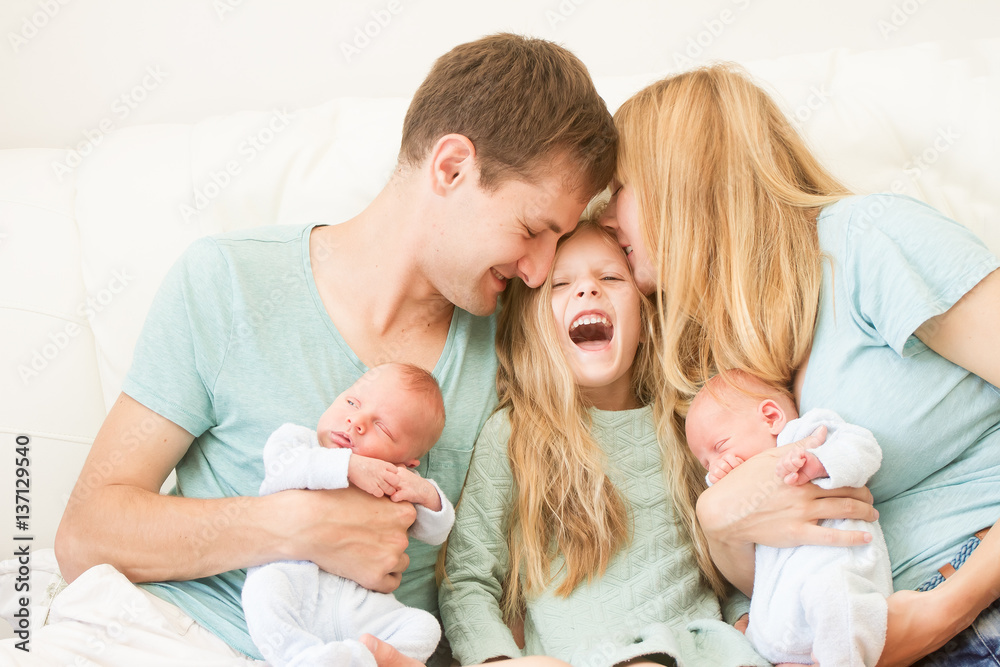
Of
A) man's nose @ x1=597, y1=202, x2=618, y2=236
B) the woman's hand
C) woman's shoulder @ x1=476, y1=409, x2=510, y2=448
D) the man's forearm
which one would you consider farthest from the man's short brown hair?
the man's forearm

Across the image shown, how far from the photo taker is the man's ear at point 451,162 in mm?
1514

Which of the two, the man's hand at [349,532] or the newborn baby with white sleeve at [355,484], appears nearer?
the newborn baby with white sleeve at [355,484]

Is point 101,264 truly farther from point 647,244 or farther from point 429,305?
point 647,244

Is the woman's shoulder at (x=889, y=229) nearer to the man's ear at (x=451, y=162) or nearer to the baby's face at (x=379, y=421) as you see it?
the man's ear at (x=451, y=162)

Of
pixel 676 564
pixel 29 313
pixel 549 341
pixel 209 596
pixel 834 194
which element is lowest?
pixel 676 564

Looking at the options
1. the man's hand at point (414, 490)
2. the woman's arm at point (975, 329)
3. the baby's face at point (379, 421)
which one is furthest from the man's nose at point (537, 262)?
the woman's arm at point (975, 329)

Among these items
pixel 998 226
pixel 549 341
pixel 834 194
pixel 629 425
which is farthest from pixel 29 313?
pixel 998 226

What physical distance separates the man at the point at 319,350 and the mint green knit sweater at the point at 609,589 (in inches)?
3.4

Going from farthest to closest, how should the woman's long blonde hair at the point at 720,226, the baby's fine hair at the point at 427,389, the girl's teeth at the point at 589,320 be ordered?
1. the girl's teeth at the point at 589,320
2. the woman's long blonde hair at the point at 720,226
3. the baby's fine hair at the point at 427,389

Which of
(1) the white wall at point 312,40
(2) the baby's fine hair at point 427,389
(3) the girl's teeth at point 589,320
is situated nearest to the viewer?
(2) the baby's fine hair at point 427,389

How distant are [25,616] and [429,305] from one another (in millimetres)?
954

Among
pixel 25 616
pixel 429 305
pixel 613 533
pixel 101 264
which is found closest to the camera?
pixel 25 616

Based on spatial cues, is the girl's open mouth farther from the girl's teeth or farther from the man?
the man

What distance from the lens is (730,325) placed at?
1.60m
